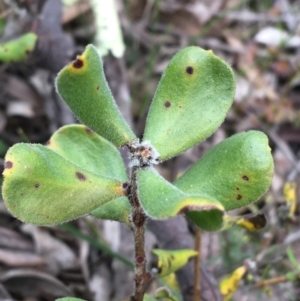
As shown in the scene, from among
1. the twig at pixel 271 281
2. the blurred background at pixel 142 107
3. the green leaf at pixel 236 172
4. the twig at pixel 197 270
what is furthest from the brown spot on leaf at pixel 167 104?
the twig at pixel 271 281

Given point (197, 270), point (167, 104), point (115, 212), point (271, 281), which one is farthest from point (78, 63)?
point (271, 281)

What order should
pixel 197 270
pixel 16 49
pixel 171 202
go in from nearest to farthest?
1. pixel 171 202
2. pixel 197 270
3. pixel 16 49

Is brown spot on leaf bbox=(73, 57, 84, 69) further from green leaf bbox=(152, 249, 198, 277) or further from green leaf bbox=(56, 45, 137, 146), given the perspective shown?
green leaf bbox=(152, 249, 198, 277)

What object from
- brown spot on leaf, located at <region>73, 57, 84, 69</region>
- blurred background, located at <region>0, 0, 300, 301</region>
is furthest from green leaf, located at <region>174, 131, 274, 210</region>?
blurred background, located at <region>0, 0, 300, 301</region>

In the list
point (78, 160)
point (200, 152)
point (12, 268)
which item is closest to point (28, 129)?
point (12, 268)

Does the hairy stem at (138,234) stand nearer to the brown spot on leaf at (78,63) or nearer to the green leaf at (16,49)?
the brown spot on leaf at (78,63)

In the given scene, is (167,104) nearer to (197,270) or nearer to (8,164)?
(8,164)
